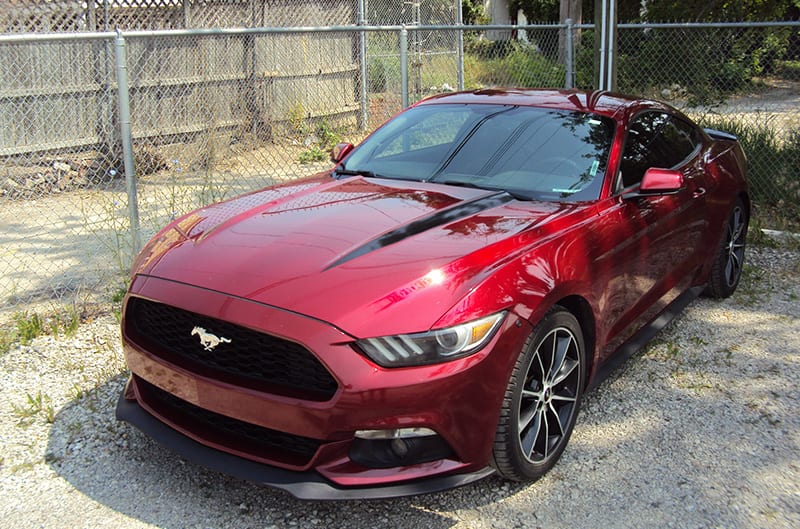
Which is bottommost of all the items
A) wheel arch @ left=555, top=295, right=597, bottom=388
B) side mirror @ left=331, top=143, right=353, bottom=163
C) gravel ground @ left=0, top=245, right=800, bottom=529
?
gravel ground @ left=0, top=245, right=800, bottom=529

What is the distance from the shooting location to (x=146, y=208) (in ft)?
24.3

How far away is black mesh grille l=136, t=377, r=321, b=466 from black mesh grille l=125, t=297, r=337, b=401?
18 centimetres

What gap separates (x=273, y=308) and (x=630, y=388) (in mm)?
2305

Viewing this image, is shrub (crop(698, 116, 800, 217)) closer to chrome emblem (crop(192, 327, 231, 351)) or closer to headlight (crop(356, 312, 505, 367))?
headlight (crop(356, 312, 505, 367))

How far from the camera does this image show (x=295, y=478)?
2785 millimetres

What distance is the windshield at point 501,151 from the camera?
4.07m

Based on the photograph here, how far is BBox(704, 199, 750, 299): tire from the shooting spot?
5.41 m

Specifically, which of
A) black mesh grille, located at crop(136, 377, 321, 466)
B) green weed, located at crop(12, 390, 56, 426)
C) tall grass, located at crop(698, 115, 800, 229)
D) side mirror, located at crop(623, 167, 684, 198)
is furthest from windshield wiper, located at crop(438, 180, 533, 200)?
tall grass, located at crop(698, 115, 800, 229)

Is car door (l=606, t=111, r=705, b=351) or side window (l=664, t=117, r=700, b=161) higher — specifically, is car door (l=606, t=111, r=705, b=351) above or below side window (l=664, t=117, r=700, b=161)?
below

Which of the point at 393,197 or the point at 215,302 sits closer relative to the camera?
the point at 215,302

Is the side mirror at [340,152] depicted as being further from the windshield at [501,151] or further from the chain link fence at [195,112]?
the chain link fence at [195,112]

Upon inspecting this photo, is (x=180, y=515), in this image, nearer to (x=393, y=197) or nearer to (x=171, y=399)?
(x=171, y=399)

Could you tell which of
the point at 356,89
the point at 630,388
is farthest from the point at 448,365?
the point at 356,89

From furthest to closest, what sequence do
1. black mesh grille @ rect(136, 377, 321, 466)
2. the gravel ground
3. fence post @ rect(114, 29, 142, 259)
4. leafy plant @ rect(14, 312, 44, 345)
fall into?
fence post @ rect(114, 29, 142, 259) → leafy plant @ rect(14, 312, 44, 345) → the gravel ground → black mesh grille @ rect(136, 377, 321, 466)
